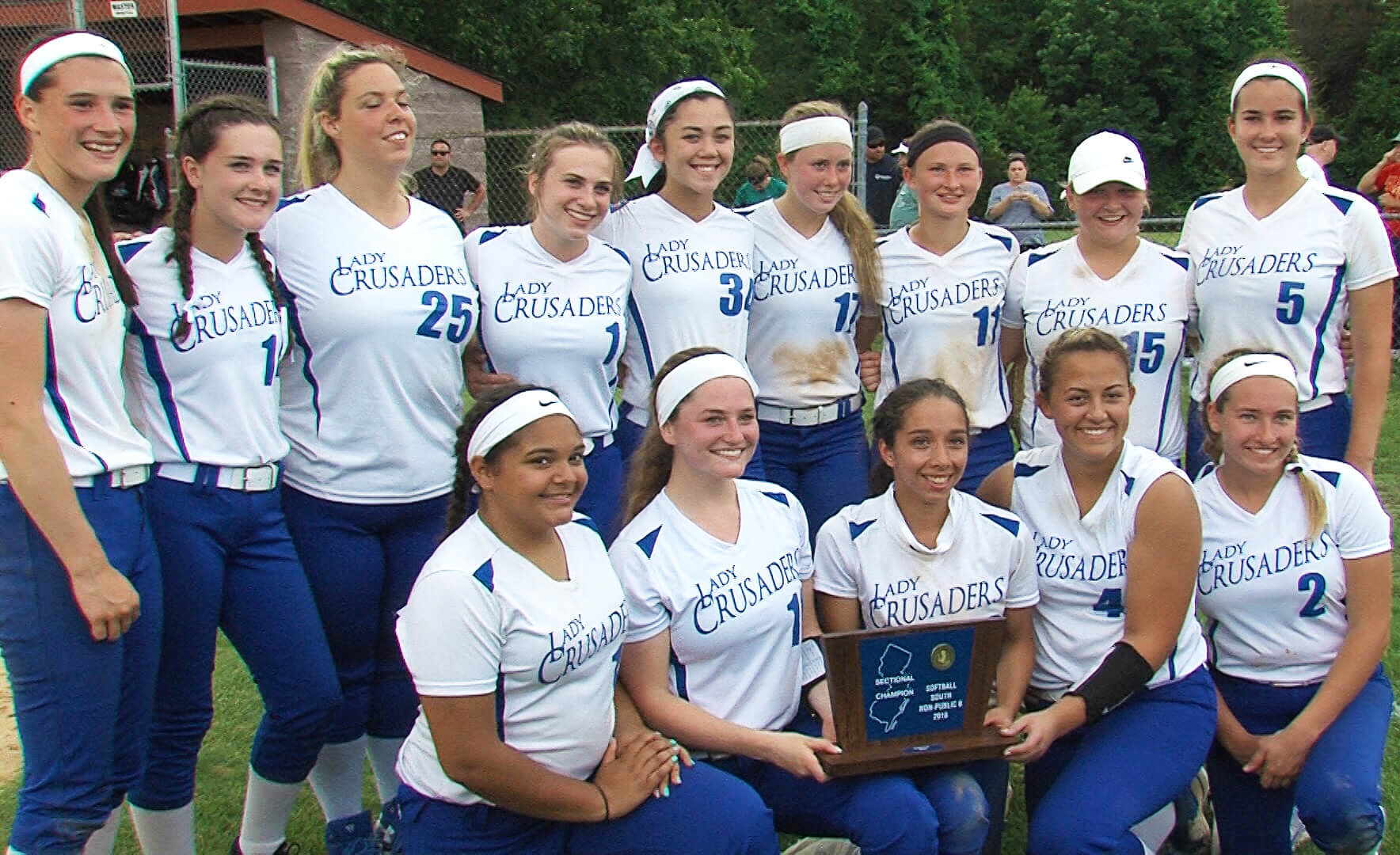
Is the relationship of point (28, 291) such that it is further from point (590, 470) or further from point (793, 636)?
point (793, 636)

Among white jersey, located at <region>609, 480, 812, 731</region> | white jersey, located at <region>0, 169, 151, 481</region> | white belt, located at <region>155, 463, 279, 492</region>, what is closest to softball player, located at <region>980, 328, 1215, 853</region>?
white jersey, located at <region>609, 480, 812, 731</region>

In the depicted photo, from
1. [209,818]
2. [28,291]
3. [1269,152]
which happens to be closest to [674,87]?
[1269,152]

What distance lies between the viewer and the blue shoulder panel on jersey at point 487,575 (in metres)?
→ 2.75

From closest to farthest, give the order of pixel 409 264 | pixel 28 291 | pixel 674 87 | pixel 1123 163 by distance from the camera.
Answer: pixel 28 291 → pixel 409 264 → pixel 1123 163 → pixel 674 87

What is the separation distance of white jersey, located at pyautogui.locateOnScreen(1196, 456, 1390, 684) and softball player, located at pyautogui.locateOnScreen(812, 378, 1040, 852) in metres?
0.55

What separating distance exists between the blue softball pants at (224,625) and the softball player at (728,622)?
34.9 inches

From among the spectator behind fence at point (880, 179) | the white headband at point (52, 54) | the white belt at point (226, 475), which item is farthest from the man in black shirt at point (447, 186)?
the white headband at point (52, 54)

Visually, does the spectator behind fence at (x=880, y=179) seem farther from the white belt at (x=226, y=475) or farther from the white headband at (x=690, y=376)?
the white belt at (x=226, y=475)

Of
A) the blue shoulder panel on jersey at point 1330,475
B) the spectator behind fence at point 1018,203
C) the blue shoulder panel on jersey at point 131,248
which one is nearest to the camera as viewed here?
the blue shoulder panel on jersey at point 131,248

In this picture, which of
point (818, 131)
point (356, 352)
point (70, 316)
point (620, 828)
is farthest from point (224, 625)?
point (818, 131)

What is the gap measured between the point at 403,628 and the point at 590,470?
1.28 metres

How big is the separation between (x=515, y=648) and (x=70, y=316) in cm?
126

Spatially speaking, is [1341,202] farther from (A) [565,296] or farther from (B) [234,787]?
(B) [234,787]

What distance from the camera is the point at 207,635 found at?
3227mm
